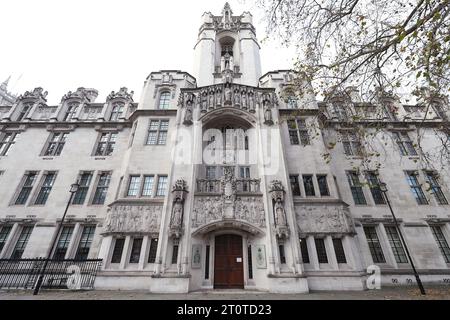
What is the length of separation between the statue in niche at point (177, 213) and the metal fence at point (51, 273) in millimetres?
5141

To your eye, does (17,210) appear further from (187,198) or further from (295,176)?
(295,176)

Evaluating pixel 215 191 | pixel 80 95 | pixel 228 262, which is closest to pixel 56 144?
pixel 80 95

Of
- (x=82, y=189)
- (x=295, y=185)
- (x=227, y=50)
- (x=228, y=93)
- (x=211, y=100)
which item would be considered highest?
(x=227, y=50)

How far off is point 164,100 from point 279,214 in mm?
14493

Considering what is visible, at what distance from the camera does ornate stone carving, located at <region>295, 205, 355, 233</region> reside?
12641mm

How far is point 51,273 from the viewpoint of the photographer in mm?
11781

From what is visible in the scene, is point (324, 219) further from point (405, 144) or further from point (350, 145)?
point (405, 144)

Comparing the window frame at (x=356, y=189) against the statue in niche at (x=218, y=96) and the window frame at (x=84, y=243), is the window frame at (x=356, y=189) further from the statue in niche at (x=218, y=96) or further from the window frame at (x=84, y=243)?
the window frame at (x=84, y=243)

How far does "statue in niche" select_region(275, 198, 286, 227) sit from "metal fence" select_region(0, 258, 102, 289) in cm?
1096

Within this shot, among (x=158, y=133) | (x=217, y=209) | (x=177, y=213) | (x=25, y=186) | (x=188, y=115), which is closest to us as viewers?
(x=177, y=213)

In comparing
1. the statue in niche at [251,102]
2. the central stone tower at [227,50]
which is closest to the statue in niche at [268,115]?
the statue in niche at [251,102]

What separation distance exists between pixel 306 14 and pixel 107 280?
16.4m

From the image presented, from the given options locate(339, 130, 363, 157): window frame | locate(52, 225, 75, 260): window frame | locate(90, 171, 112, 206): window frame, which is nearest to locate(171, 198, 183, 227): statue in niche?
locate(90, 171, 112, 206): window frame

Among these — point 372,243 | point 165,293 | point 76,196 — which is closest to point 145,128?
point 76,196
